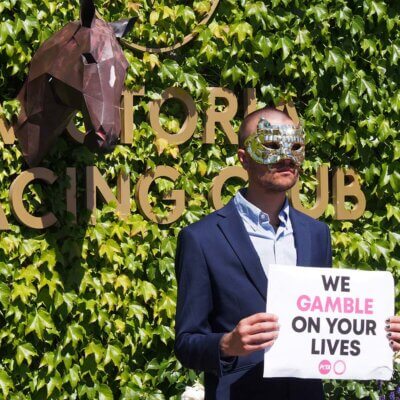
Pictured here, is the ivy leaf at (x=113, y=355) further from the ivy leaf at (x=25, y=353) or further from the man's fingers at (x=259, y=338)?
the man's fingers at (x=259, y=338)

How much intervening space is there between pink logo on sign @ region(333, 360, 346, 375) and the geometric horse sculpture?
189 centimetres

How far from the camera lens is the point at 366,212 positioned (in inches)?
240

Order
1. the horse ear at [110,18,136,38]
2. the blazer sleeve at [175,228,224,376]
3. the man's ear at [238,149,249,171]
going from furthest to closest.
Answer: the horse ear at [110,18,136,38] → the man's ear at [238,149,249,171] → the blazer sleeve at [175,228,224,376]

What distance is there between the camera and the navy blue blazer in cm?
273

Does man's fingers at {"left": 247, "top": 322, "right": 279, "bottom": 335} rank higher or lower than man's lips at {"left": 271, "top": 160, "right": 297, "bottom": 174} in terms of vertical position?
lower

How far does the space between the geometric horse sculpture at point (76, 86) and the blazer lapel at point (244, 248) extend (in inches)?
59.7

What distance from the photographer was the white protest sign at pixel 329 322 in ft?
8.79

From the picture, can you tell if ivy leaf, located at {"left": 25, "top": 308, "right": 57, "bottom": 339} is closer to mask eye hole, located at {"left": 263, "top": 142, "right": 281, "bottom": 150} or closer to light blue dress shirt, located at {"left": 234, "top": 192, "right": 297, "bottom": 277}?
light blue dress shirt, located at {"left": 234, "top": 192, "right": 297, "bottom": 277}

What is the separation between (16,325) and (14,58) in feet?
4.74

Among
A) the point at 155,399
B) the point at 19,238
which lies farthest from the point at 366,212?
the point at 19,238

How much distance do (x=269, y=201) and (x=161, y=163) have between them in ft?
8.62

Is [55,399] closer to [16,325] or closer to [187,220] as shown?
[16,325]

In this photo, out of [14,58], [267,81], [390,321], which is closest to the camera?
[390,321]

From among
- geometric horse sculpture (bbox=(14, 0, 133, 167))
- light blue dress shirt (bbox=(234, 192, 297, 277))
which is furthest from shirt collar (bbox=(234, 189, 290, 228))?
geometric horse sculpture (bbox=(14, 0, 133, 167))
